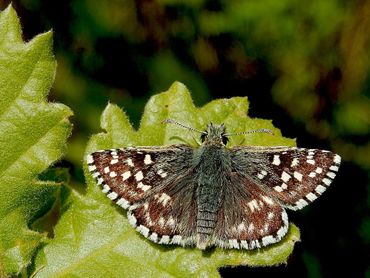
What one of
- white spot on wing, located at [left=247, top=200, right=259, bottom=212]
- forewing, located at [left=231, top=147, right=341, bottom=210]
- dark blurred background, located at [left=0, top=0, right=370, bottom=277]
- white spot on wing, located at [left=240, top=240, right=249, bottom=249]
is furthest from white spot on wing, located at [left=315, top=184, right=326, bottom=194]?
dark blurred background, located at [left=0, top=0, right=370, bottom=277]

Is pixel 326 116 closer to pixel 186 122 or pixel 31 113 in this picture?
pixel 186 122

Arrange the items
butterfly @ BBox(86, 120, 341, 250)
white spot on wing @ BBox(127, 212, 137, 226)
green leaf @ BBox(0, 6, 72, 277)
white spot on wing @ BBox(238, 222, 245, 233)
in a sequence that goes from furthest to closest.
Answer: white spot on wing @ BBox(238, 222, 245, 233), butterfly @ BBox(86, 120, 341, 250), white spot on wing @ BBox(127, 212, 137, 226), green leaf @ BBox(0, 6, 72, 277)

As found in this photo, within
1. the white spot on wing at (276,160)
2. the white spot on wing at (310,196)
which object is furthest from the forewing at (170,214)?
the white spot on wing at (310,196)

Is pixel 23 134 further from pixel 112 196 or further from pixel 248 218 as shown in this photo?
pixel 248 218

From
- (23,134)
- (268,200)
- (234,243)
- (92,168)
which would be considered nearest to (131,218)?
(92,168)

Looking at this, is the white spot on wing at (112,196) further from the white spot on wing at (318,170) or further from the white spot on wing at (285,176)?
the white spot on wing at (318,170)

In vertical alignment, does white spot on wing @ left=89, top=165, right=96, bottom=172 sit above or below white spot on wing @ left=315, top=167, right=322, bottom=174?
above

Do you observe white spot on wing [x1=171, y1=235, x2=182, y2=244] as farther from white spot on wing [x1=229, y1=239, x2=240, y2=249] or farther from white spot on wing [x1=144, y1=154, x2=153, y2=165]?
white spot on wing [x1=144, y1=154, x2=153, y2=165]

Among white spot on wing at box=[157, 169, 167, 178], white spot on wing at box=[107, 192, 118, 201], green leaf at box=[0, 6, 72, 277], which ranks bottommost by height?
white spot on wing at box=[157, 169, 167, 178]
